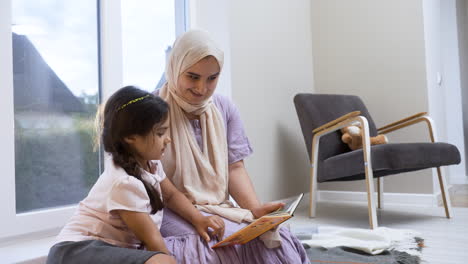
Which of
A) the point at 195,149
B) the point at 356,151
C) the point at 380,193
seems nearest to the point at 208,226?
the point at 195,149

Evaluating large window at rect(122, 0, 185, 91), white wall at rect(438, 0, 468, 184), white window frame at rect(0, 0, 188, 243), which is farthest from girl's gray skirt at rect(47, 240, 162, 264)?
white wall at rect(438, 0, 468, 184)

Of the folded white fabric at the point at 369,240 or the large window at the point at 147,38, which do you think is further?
the large window at the point at 147,38

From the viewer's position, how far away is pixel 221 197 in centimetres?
135

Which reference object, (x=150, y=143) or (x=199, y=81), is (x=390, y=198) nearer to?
(x=199, y=81)

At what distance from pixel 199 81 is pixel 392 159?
1411mm

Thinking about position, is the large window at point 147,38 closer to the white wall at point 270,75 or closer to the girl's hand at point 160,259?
the white wall at point 270,75

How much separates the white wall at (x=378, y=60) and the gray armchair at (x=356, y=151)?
245mm

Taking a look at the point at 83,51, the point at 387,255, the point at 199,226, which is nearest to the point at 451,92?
the point at 387,255

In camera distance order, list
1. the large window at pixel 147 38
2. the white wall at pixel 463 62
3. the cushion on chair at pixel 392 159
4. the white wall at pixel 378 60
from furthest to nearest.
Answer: the white wall at pixel 463 62 < the white wall at pixel 378 60 < the cushion on chair at pixel 392 159 < the large window at pixel 147 38

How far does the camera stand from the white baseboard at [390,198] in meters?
3.13

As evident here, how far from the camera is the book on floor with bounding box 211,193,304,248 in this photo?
39.4 inches

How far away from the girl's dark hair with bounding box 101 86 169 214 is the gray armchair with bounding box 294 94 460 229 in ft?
5.12

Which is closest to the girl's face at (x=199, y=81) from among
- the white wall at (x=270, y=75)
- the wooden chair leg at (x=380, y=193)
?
the white wall at (x=270, y=75)

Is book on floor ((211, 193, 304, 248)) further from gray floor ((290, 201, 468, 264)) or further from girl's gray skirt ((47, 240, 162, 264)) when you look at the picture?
gray floor ((290, 201, 468, 264))
